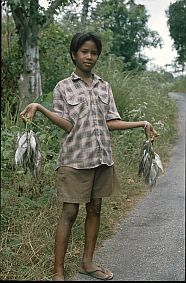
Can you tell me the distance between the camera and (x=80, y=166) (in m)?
3.18

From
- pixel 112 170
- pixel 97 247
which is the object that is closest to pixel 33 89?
pixel 97 247

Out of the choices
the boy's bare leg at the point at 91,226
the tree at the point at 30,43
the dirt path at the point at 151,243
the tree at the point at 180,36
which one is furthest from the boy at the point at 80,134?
the tree at the point at 180,36

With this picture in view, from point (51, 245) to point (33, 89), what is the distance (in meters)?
3.62

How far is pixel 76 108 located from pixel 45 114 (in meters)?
0.22

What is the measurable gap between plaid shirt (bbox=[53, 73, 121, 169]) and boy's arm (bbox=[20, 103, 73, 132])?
0.11 feet

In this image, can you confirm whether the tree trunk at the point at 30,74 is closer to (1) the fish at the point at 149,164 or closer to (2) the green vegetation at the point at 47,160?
(2) the green vegetation at the point at 47,160

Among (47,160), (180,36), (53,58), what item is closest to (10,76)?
(53,58)

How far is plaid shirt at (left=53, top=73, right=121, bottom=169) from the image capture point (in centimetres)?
318

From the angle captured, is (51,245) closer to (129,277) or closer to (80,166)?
(129,277)

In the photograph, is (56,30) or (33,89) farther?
(56,30)

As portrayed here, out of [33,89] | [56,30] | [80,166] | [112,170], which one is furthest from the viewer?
[56,30]

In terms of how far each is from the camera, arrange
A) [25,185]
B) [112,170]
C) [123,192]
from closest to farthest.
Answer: [112,170] < [25,185] < [123,192]

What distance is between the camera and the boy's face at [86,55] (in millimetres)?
3197

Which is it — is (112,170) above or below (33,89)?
below
